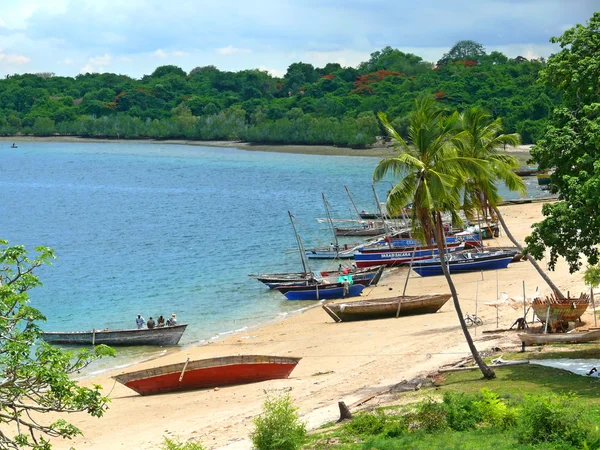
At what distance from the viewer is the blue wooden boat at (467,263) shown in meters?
48.3

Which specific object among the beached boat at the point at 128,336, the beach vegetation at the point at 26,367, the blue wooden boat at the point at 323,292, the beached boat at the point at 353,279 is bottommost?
the beached boat at the point at 128,336

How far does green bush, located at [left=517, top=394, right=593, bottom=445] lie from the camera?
1570 cm

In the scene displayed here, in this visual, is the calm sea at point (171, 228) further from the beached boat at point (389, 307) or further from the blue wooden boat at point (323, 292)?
the beached boat at point (389, 307)

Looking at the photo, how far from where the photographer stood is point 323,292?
149 feet

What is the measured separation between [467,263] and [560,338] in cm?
2412

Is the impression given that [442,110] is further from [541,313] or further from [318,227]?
[318,227]

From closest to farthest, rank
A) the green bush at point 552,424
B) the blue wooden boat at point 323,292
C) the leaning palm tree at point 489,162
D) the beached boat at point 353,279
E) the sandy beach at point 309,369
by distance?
1. the green bush at point 552,424
2. the sandy beach at point 309,369
3. the leaning palm tree at point 489,162
4. the blue wooden boat at point 323,292
5. the beached boat at point 353,279

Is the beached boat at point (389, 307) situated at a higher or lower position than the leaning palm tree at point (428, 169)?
lower

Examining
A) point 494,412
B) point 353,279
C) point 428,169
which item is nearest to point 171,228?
point 353,279

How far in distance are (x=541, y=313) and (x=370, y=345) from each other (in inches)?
277

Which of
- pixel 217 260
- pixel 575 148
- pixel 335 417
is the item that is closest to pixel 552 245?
pixel 575 148

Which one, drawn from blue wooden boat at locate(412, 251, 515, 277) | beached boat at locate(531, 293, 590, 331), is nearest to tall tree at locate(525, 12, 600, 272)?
beached boat at locate(531, 293, 590, 331)

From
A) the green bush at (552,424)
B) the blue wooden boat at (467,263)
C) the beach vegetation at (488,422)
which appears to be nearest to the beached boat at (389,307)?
the blue wooden boat at (467,263)

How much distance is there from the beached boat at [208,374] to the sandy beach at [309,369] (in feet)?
1.29
